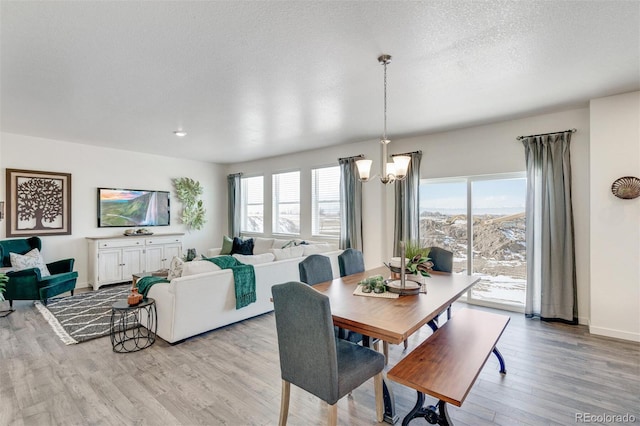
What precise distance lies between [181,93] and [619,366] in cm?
505

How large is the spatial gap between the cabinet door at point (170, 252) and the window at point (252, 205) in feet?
5.30

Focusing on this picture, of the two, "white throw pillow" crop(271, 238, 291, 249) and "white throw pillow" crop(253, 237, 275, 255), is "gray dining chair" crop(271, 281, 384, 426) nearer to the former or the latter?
"white throw pillow" crop(271, 238, 291, 249)

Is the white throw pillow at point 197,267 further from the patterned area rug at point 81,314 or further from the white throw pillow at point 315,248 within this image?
the white throw pillow at point 315,248

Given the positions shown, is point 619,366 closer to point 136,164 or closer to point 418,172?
point 418,172

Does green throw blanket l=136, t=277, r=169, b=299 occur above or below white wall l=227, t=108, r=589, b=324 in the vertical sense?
below

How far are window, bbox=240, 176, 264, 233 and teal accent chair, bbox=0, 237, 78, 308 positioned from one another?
3.58 m

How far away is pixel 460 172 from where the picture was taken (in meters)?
4.72

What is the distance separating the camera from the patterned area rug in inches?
139

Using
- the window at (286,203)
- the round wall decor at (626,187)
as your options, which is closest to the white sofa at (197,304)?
the window at (286,203)

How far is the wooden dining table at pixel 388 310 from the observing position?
69.9 inches

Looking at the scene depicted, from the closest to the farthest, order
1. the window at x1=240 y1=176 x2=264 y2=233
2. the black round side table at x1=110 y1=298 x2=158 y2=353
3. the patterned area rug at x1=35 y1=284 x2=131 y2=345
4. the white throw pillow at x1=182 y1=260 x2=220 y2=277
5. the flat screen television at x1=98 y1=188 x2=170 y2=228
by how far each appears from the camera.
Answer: the black round side table at x1=110 y1=298 x2=158 y2=353 → the white throw pillow at x1=182 y1=260 x2=220 y2=277 → the patterned area rug at x1=35 y1=284 x2=131 y2=345 → the flat screen television at x1=98 y1=188 x2=170 y2=228 → the window at x1=240 y1=176 x2=264 y2=233

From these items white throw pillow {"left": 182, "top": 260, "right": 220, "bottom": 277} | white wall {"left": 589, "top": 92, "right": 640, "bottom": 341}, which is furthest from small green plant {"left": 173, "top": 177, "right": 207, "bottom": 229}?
white wall {"left": 589, "top": 92, "right": 640, "bottom": 341}

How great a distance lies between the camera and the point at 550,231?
12.9 feet

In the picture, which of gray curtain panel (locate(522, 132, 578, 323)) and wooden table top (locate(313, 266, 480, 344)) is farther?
gray curtain panel (locate(522, 132, 578, 323))
